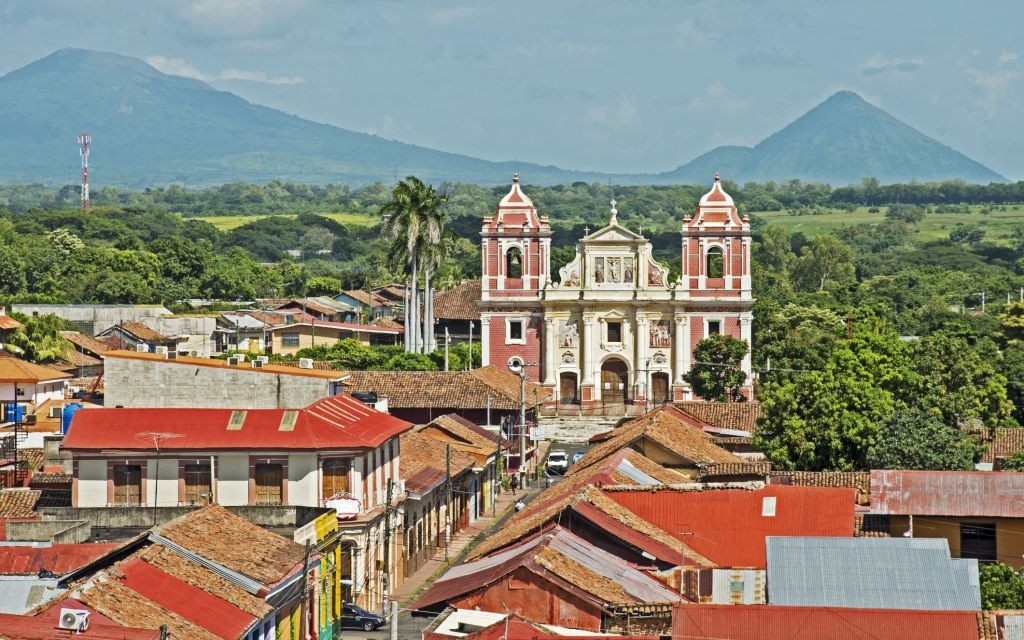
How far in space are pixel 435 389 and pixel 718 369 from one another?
846 inches

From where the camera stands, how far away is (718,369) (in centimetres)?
8775

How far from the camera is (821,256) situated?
191 metres

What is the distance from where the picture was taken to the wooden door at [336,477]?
131ft

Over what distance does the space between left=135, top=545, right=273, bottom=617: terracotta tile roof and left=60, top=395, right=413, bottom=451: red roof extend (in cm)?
959

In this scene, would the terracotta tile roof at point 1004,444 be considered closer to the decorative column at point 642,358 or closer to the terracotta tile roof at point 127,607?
the terracotta tile roof at point 127,607

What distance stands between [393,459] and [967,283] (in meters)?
131

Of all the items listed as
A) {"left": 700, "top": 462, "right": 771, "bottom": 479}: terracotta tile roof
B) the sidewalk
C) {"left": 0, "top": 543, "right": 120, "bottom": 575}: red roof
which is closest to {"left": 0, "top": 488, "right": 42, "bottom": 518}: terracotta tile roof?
the sidewalk

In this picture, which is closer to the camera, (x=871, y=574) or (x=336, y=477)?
(x=871, y=574)

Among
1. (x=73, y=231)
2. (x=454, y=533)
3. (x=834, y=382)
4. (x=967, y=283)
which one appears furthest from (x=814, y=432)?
(x=73, y=231)

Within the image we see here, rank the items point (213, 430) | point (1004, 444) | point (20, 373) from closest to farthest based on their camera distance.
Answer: point (213, 430)
point (1004, 444)
point (20, 373)

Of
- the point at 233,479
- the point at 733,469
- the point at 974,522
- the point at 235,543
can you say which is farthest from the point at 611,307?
the point at 235,543

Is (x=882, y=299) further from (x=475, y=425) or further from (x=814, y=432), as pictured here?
(x=814, y=432)

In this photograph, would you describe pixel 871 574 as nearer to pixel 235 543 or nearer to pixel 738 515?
pixel 738 515

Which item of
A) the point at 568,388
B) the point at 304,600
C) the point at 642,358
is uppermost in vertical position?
the point at 642,358
